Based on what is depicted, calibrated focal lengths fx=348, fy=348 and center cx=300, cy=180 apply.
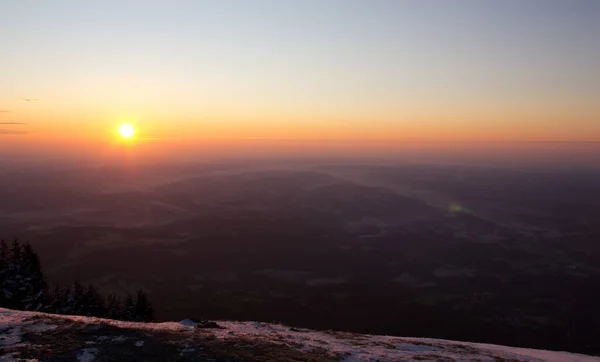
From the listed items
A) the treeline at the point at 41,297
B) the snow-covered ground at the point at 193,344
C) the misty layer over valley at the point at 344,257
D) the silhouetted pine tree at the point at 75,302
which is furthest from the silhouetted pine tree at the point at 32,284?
the misty layer over valley at the point at 344,257

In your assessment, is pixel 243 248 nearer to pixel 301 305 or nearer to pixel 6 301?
pixel 301 305

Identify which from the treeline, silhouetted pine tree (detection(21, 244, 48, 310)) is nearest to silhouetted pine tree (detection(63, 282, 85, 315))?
the treeline

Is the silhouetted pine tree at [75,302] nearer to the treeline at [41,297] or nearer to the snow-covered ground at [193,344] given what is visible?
the treeline at [41,297]

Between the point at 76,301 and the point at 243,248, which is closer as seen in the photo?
the point at 76,301

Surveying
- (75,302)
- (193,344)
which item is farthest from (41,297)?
(193,344)

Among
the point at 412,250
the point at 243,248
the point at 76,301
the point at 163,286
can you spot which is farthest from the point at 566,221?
the point at 76,301

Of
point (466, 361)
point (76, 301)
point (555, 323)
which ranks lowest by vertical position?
point (555, 323)
